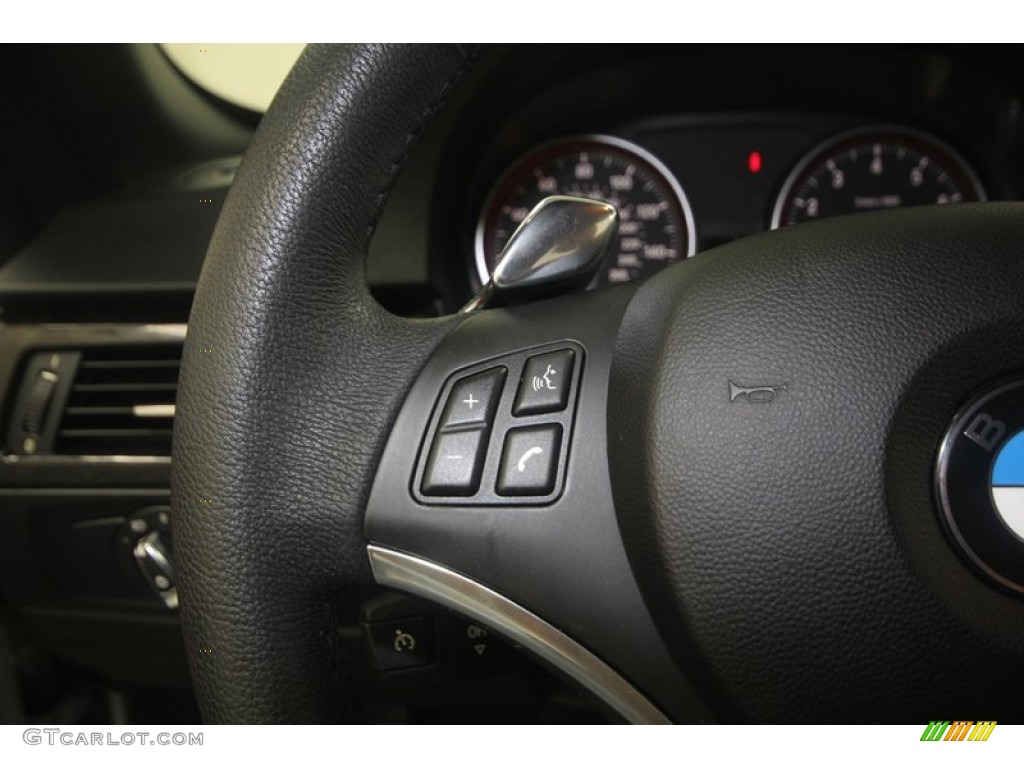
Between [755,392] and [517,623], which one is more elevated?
[755,392]

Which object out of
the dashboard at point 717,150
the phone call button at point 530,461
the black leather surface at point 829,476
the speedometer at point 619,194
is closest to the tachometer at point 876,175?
the dashboard at point 717,150

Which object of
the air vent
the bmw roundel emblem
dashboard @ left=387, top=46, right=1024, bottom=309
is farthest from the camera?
dashboard @ left=387, top=46, right=1024, bottom=309

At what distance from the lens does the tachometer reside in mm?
1174

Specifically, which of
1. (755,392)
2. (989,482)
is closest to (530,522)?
(755,392)

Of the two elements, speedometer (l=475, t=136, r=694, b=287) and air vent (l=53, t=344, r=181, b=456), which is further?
speedometer (l=475, t=136, r=694, b=287)

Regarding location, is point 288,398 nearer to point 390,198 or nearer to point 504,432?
point 504,432

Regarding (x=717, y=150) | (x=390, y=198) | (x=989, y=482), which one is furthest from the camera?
(x=717, y=150)

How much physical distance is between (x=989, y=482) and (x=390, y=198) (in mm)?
622

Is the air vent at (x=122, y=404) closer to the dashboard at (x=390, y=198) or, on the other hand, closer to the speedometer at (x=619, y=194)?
the dashboard at (x=390, y=198)

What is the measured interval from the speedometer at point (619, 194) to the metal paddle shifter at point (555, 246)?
627mm

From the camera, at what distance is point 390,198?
0.89 metres

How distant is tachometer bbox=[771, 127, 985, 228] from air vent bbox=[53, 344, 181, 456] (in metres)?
0.81

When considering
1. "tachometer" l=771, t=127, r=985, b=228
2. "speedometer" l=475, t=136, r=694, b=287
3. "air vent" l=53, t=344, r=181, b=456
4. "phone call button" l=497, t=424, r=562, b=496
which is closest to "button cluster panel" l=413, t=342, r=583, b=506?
"phone call button" l=497, t=424, r=562, b=496

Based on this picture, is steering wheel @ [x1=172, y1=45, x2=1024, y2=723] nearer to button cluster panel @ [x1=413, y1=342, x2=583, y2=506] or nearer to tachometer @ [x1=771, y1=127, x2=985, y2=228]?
button cluster panel @ [x1=413, y1=342, x2=583, y2=506]
